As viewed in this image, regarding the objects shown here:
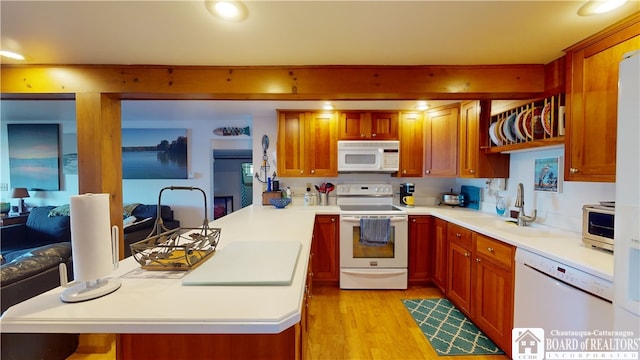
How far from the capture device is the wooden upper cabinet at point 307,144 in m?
3.32

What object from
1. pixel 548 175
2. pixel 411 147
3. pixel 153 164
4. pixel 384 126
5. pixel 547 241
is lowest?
pixel 547 241

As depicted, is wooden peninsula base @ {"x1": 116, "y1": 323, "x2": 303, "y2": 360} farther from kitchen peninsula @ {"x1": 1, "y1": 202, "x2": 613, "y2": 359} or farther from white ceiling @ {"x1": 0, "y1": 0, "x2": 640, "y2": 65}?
white ceiling @ {"x1": 0, "y1": 0, "x2": 640, "y2": 65}

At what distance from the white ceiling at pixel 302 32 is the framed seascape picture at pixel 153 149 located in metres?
2.35

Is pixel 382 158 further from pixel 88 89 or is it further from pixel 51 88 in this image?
pixel 51 88

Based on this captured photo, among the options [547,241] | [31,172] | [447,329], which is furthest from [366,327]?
[31,172]

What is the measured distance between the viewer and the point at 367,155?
10.7 ft

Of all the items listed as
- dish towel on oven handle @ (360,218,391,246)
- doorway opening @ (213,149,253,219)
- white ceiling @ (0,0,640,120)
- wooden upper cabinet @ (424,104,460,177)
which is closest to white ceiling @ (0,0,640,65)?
white ceiling @ (0,0,640,120)

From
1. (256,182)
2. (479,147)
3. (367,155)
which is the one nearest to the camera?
(479,147)

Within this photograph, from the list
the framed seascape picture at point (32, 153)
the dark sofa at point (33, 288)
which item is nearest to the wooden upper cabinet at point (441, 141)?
the dark sofa at point (33, 288)

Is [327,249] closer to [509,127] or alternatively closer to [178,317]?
[509,127]

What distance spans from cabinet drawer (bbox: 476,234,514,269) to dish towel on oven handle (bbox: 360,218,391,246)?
94 centimetres

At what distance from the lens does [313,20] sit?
1.36 metres

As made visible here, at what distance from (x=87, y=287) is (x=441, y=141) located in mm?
3294

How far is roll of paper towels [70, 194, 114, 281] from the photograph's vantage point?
0.89m
